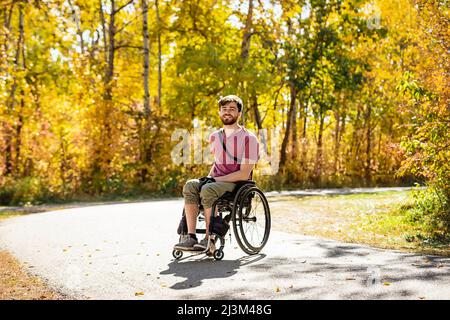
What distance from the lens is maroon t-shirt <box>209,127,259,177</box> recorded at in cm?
714

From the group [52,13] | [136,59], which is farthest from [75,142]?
[136,59]

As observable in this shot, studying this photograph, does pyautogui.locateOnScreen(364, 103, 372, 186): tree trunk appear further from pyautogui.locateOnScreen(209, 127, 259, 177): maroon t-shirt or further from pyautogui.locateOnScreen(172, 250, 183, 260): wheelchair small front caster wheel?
pyautogui.locateOnScreen(172, 250, 183, 260): wheelchair small front caster wheel

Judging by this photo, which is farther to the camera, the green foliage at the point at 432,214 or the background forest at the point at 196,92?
the background forest at the point at 196,92

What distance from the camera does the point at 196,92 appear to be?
22.8m

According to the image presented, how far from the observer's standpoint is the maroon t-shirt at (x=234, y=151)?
7.14 metres

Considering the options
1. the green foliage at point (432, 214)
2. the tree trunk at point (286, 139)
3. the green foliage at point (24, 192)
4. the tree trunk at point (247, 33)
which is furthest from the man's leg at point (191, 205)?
the tree trunk at point (247, 33)

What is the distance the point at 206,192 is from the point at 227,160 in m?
0.50

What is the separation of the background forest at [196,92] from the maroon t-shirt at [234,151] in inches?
358

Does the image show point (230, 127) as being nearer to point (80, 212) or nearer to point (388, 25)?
point (80, 212)

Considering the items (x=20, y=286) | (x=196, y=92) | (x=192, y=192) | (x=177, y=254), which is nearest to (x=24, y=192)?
(x=196, y=92)

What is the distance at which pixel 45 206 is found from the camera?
16672 millimetres

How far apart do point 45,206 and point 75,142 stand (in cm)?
368

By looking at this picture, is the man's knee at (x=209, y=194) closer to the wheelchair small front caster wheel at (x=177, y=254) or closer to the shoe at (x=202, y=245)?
the shoe at (x=202, y=245)

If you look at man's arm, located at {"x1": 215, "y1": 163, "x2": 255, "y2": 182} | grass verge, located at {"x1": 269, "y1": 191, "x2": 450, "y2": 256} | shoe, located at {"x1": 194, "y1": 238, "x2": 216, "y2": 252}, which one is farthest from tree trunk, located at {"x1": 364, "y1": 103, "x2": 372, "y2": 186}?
shoe, located at {"x1": 194, "y1": 238, "x2": 216, "y2": 252}
